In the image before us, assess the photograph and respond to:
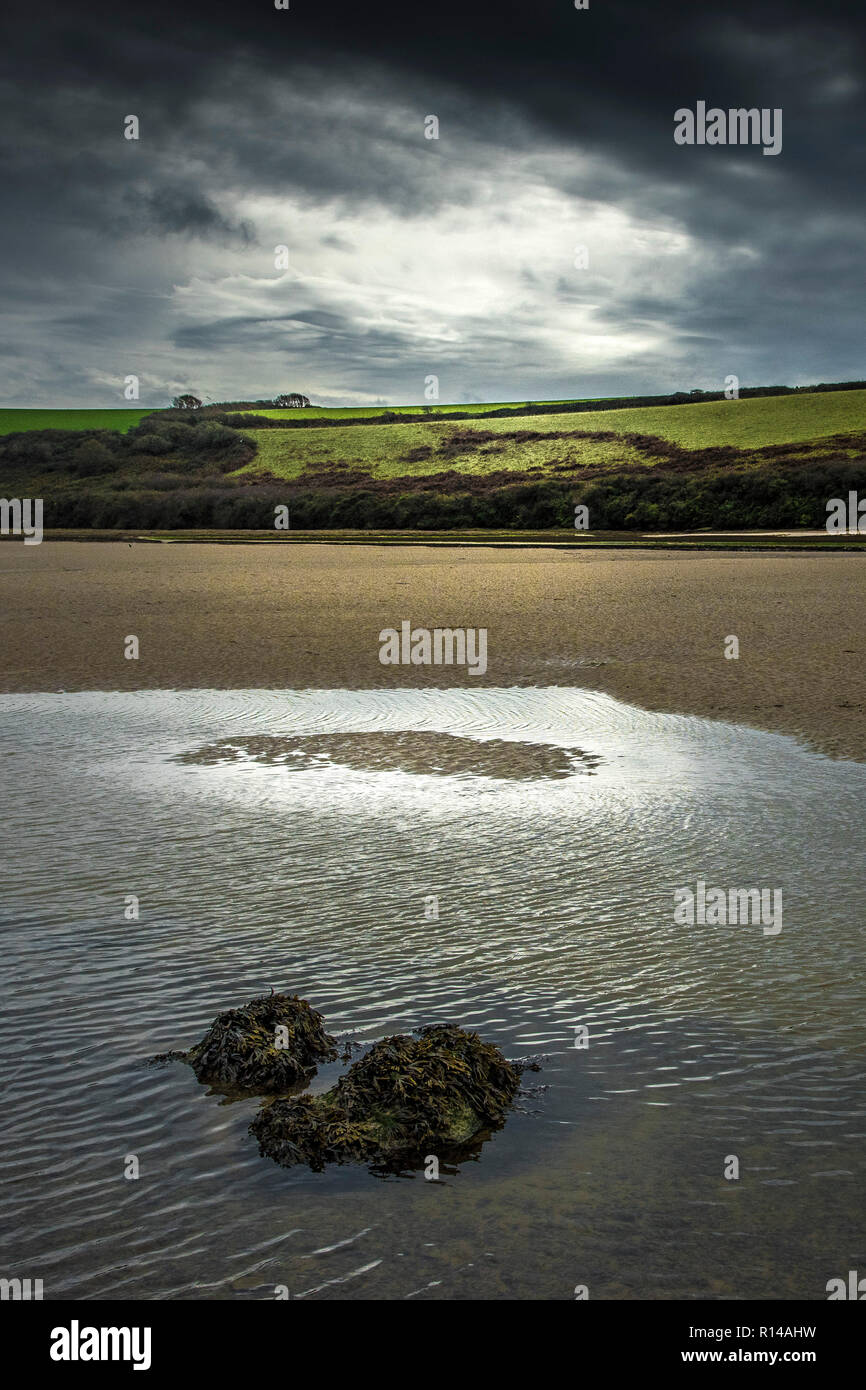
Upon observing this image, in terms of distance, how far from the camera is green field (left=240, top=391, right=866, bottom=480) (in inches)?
3174

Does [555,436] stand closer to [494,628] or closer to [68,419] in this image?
[68,419]

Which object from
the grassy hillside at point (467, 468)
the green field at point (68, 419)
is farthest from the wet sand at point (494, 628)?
the green field at point (68, 419)

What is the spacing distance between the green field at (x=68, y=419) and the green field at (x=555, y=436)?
24.1 m

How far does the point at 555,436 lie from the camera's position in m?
91.6

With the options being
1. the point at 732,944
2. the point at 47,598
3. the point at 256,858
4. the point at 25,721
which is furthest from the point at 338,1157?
the point at 47,598

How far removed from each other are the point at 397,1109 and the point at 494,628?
1533 centimetres

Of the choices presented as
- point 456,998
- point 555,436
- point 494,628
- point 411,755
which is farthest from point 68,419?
point 456,998

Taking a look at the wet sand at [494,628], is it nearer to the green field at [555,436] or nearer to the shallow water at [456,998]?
the shallow water at [456,998]

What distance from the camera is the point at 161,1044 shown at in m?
4.41

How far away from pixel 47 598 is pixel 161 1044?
21.2m

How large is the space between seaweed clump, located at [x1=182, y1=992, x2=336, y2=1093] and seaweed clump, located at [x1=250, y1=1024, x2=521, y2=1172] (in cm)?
24


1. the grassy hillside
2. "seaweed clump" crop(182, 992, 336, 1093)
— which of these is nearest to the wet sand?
"seaweed clump" crop(182, 992, 336, 1093)
